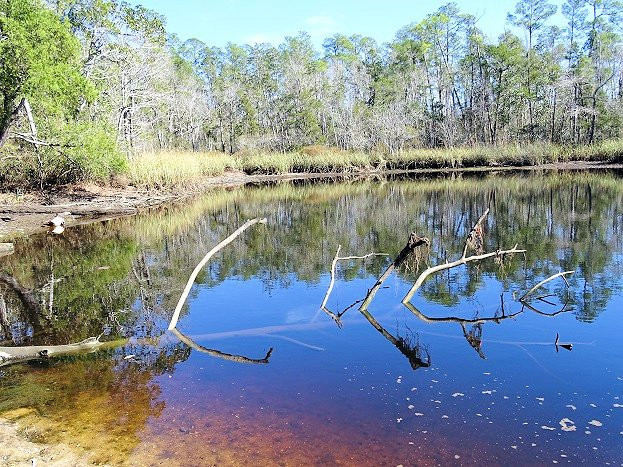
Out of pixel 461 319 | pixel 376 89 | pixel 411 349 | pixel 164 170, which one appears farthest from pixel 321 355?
pixel 376 89

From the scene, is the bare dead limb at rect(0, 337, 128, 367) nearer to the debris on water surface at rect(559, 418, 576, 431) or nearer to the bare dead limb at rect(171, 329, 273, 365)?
the bare dead limb at rect(171, 329, 273, 365)

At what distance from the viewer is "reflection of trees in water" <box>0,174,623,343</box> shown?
9109 millimetres

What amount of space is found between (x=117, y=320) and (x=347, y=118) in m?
37.7

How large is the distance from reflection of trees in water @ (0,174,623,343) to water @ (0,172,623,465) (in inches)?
2.8

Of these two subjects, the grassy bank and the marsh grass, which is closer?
the marsh grass

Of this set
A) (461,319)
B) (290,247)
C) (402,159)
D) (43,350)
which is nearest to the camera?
(43,350)

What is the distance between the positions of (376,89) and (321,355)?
138ft

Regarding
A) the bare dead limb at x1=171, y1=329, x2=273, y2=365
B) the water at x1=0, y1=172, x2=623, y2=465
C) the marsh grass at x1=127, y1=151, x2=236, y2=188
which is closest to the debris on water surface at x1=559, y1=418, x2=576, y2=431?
the water at x1=0, y1=172, x2=623, y2=465

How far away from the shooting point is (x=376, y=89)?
153 ft

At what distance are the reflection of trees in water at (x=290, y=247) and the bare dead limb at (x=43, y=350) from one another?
2.15ft

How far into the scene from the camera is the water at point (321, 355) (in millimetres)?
4941

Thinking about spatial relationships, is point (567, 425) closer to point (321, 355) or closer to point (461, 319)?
point (321, 355)

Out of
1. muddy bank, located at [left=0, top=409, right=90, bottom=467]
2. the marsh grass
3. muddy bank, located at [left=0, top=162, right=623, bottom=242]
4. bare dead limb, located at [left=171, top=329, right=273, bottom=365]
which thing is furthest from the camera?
the marsh grass

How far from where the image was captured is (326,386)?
6.11m
